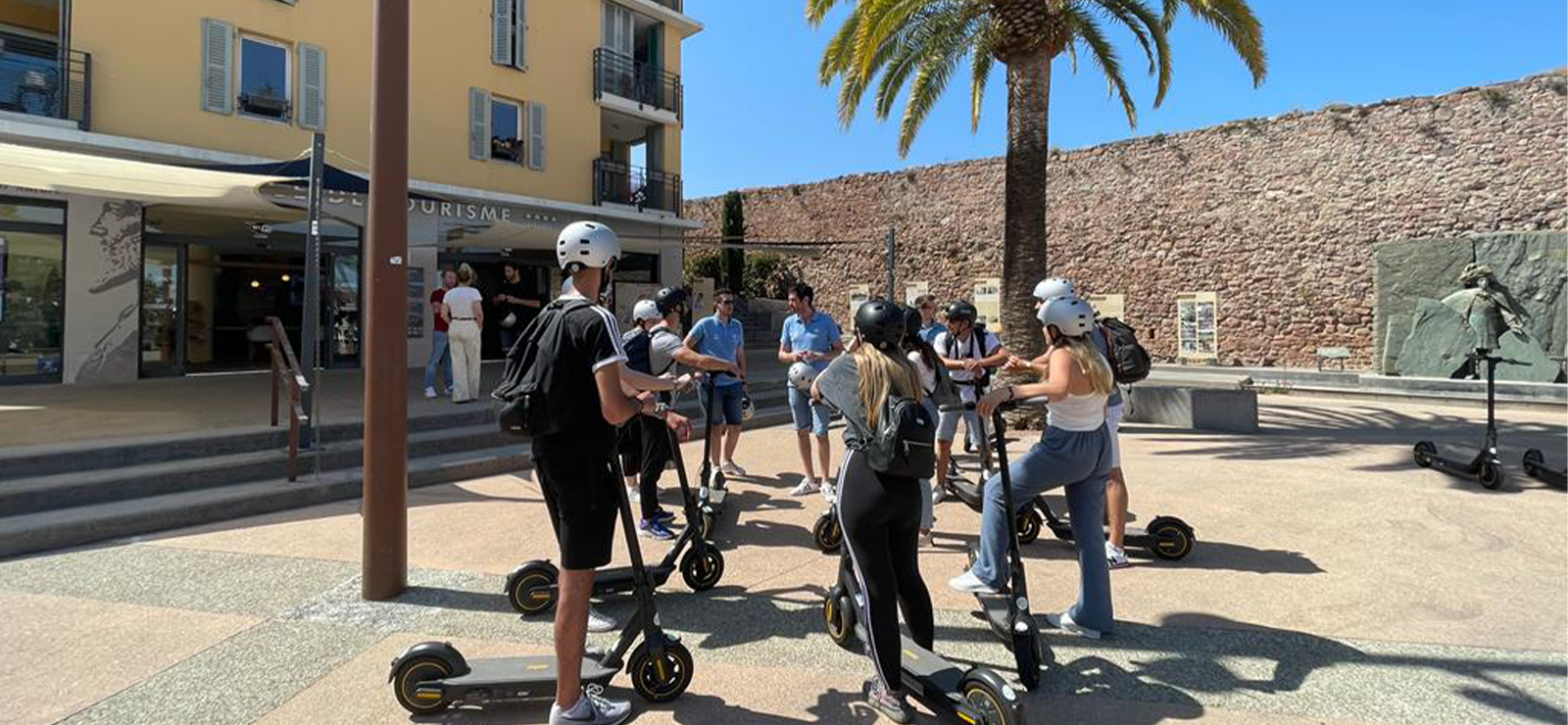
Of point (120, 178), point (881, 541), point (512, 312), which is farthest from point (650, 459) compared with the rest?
point (120, 178)

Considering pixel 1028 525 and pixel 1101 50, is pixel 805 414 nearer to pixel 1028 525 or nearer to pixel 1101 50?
pixel 1028 525

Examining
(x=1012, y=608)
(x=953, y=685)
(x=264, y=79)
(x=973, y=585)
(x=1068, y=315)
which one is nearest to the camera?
(x=953, y=685)

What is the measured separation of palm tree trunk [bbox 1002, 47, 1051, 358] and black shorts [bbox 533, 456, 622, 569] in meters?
8.72

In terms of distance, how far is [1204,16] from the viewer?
35.1ft

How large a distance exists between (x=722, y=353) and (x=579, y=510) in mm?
3691

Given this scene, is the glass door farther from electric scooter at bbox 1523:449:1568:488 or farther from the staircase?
electric scooter at bbox 1523:449:1568:488

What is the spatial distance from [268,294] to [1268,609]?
15926 mm

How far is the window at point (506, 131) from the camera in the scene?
16641 mm

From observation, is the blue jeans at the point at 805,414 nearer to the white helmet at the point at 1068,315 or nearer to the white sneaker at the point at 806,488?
the white sneaker at the point at 806,488


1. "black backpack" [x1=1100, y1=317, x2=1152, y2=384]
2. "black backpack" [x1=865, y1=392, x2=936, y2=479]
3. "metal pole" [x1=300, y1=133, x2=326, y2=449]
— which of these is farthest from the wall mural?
A: "black backpack" [x1=1100, y1=317, x2=1152, y2=384]

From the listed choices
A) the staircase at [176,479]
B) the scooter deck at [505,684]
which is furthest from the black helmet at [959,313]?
the staircase at [176,479]

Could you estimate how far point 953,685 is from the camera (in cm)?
280

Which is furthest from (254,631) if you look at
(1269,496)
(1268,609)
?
(1269,496)

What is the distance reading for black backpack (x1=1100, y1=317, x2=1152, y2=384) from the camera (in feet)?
14.2
